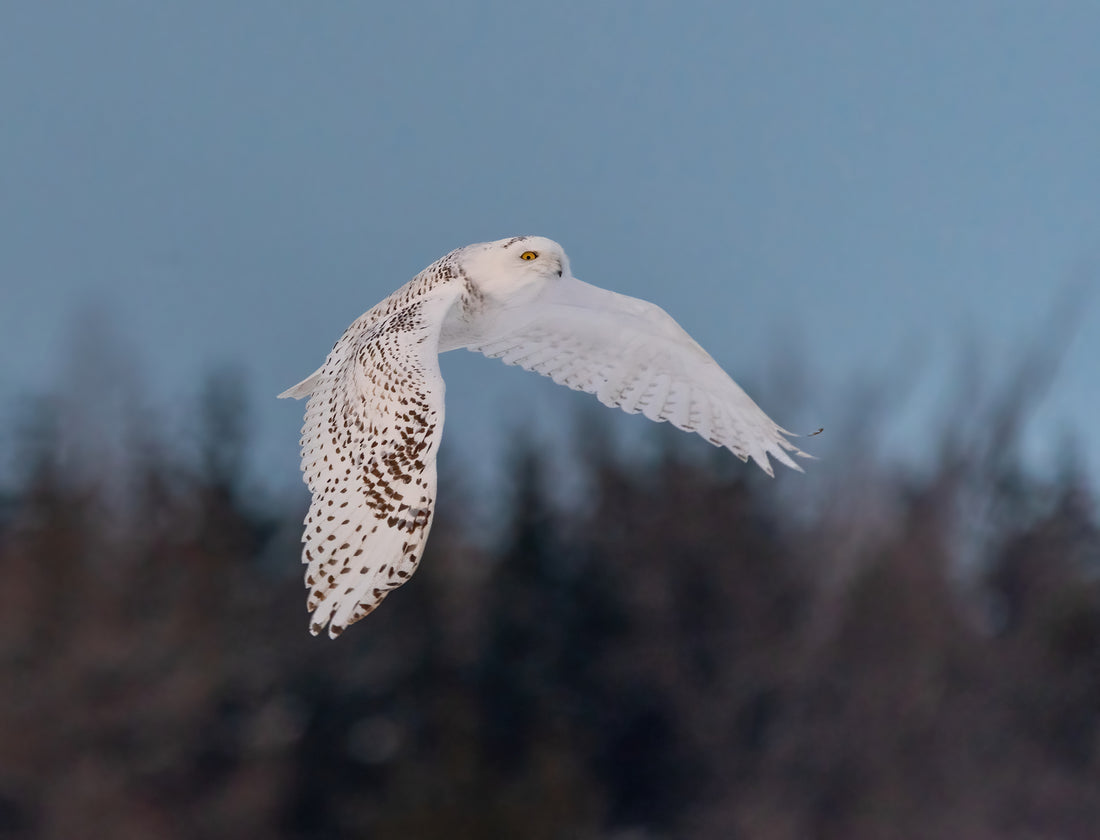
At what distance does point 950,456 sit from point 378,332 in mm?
18361

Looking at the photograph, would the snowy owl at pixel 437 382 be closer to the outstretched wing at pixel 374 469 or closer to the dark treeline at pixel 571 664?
the outstretched wing at pixel 374 469

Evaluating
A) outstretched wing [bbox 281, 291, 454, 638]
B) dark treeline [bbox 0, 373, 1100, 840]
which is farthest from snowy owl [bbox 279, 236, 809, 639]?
dark treeline [bbox 0, 373, 1100, 840]

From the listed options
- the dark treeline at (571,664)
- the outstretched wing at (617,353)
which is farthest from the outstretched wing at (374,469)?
the dark treeline at (571,664)

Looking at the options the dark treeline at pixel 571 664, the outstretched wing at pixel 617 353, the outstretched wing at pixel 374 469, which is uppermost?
the outstretched wing at pixel 617 353

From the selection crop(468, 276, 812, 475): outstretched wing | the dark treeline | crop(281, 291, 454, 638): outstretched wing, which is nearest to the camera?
crop(281, 291, 454, 638): outstretched wing

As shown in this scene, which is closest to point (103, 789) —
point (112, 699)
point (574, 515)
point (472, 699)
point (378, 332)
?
point (112, 699)

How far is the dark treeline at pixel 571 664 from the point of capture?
17250 millimetres

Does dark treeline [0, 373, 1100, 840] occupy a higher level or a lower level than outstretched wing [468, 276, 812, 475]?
lower

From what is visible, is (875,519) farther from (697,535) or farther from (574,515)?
(574,515)

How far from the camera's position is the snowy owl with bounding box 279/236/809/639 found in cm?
285

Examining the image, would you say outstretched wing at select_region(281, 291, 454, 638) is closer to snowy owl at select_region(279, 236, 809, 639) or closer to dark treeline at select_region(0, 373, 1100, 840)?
snowy owl at select_region(279, 236, 809, 639)

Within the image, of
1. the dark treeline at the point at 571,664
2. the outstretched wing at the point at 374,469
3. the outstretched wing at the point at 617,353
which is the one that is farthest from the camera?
the dark treeline at the point at 571,664

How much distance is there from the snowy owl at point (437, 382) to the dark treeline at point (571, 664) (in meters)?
→ 12.3

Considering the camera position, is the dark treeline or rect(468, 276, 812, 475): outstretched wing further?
the dark treeline
